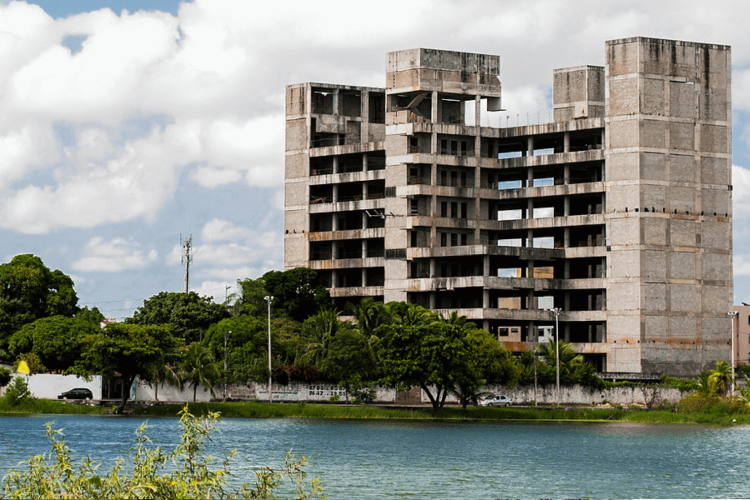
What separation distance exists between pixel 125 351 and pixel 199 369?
15.8 metres

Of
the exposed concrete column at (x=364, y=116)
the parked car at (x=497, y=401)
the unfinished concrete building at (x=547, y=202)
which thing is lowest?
the parked car at (x=497, y=401)

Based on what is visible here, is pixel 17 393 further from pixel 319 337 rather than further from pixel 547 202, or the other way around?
pixel 547 202

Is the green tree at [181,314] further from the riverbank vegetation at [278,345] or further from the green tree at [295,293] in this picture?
the green tree at [295,293]

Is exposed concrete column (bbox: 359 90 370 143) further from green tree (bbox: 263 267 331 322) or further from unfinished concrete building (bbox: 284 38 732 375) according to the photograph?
green tree (bbox: 263 267 331 322)

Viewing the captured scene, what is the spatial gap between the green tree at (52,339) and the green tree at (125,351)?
11965mm

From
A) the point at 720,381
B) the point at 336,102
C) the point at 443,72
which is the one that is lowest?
the point at 720,381

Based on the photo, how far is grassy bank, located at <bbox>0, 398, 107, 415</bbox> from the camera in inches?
3664

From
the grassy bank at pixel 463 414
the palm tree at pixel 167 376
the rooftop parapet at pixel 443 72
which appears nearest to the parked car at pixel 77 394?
the palm tree at pixel 167 376

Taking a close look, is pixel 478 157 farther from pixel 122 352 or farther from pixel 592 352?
pixel 122 352

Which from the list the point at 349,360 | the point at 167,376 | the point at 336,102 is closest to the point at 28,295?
the point at 167,376

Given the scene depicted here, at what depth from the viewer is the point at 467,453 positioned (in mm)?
61594

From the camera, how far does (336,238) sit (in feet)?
427

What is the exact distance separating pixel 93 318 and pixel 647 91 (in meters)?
65.1

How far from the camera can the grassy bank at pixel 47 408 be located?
93.1 m
